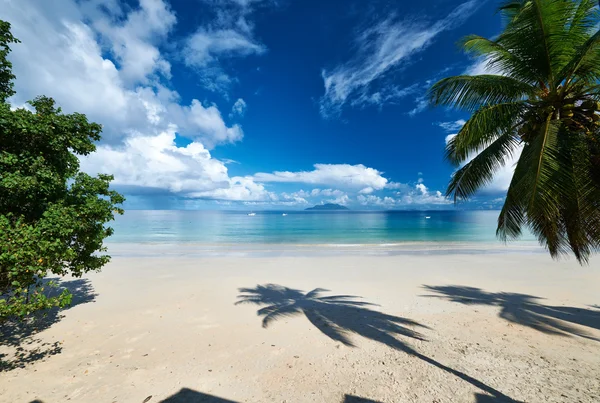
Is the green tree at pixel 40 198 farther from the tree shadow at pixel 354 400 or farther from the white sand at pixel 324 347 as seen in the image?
the tree shadow at pixel 354 400

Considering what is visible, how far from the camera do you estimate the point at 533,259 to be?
57.0ft

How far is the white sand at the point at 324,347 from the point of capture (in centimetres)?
443

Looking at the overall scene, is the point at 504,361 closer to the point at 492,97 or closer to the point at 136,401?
the point at 492,97

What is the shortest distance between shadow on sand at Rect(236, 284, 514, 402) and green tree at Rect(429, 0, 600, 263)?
A: 3714 mm

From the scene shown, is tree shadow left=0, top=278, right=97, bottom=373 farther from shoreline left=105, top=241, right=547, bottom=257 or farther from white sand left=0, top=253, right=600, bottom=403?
shoreline left=105, top=241, right=547, bottom=257

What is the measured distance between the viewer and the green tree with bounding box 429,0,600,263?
14.7 feet

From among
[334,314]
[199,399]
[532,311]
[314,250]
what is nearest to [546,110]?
[532,311]

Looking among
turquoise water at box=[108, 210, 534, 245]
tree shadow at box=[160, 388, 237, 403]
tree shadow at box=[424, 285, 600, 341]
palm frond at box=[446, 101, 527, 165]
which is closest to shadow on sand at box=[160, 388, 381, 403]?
tree shadow at box=[160, 388, 237, 403]

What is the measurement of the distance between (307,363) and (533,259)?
801 inches

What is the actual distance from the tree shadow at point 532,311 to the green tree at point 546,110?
225 cm

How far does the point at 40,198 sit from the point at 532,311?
13.4 meters

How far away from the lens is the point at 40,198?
4.77 m

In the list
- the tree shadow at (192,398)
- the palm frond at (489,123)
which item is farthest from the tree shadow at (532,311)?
the tree shadow at (192,398)

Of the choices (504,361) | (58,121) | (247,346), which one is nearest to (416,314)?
(504,361)
